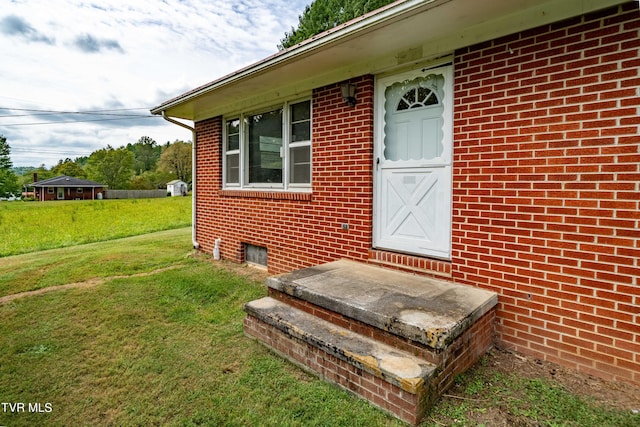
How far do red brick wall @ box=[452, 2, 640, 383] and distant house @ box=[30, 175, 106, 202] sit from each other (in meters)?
65.2

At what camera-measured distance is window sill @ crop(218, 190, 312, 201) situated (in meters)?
4.72

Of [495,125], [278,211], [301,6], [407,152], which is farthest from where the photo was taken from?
[301,6]

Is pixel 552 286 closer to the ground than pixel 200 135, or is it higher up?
closer to the ground

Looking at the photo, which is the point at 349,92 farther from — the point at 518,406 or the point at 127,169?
the point at 127,169

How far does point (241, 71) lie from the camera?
4.38m

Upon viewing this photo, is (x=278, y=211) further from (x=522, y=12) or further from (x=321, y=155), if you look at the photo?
(x=522, y=12)

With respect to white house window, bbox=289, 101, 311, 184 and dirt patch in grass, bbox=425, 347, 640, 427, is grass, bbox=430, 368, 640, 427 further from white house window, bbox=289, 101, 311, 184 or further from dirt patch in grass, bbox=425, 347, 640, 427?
white house window, bbox=289, 101, 311, 184

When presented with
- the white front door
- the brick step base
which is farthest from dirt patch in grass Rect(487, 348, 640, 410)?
the white front door

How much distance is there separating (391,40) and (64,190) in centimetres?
6873

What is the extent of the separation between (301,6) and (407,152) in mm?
21416

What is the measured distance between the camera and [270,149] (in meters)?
5.43

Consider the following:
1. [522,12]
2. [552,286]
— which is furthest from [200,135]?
[552,286]

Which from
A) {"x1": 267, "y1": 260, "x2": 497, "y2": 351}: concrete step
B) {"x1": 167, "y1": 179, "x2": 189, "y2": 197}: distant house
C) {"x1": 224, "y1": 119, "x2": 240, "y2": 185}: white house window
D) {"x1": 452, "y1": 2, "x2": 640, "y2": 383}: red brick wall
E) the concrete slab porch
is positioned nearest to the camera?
the concrete slab porch

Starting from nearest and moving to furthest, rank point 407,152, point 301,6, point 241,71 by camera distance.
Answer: point 407,152, point 241,71, point 301,6
